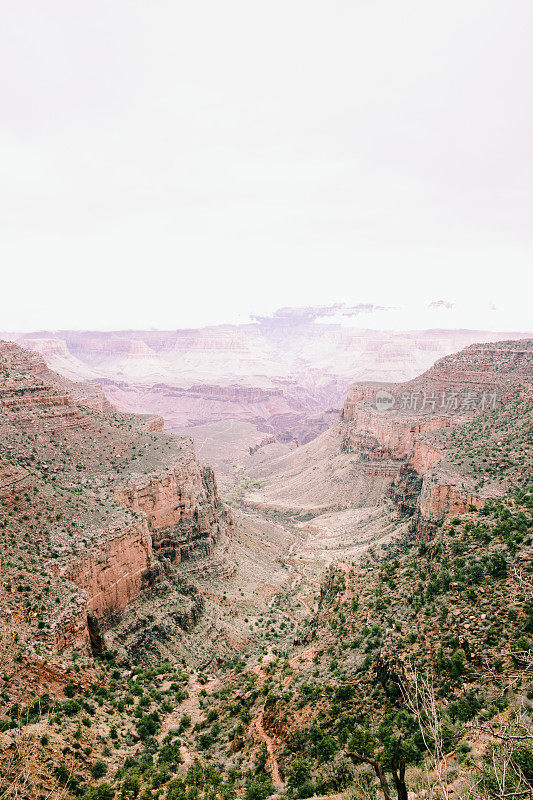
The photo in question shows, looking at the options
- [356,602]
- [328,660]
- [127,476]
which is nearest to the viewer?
[328,660]

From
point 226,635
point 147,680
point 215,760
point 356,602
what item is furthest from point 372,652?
point 226,635

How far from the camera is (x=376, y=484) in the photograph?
79625mm

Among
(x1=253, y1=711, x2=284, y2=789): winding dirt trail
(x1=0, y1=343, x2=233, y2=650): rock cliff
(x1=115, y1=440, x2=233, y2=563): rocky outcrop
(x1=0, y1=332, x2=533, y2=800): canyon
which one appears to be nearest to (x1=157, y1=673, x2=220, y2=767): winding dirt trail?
(x1=0, y1=332, x2=533, y2=800): canyon

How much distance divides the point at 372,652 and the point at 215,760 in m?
9.43

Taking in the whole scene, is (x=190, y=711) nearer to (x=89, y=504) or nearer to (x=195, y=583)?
(x=195, y=583)

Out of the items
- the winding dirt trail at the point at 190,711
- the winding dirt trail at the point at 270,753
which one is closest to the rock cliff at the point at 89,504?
the winding dirt trail at the point at 190,711

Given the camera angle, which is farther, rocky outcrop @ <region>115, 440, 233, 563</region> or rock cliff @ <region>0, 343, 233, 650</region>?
rocky outcrop @ <region>115, 440, 233, 563</region>

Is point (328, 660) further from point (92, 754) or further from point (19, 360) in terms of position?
point (19, 360)

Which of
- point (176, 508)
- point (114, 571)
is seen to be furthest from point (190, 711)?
point (176, 508)

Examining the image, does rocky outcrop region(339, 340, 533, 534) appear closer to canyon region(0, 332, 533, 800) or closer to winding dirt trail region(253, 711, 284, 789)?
canyon region(0, 332, 533, 800)

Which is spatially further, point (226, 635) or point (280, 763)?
point (226, 635)

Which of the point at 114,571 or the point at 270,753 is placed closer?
the point at 270,753

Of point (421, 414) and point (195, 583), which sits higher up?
point (421, 414)

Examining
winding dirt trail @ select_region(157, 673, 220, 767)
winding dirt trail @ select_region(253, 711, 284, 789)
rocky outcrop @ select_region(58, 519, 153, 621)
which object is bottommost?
winding dirt trail @ select_region(157, 673, 220, 767)
